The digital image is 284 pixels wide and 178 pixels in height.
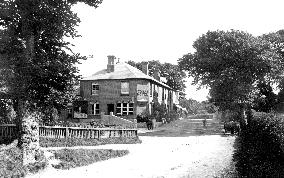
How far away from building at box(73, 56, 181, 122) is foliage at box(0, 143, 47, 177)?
120 ft

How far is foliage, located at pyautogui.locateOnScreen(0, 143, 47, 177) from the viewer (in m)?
12.4

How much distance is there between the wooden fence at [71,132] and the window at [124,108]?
25.2m

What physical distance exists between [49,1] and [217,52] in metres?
31.4

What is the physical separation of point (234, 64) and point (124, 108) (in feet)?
60.6

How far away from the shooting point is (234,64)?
141ft

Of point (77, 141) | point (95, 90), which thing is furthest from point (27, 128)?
point (95, 90)

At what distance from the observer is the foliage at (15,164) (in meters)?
12.4

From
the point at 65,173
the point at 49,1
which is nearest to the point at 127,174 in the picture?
the point at 65,173

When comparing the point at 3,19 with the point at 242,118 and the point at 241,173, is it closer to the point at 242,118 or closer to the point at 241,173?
the point at 241,173

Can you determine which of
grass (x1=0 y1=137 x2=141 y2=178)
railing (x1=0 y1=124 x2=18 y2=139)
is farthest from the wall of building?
railing (x1=0 y1=124 x2=18 y2=139)

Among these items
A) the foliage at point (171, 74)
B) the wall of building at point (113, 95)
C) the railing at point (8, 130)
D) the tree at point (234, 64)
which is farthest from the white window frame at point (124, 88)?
the foliage at point (171, 74)

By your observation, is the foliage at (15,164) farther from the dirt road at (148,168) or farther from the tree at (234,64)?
the tree at (234,64)

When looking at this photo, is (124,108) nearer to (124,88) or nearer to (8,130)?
(124,88)

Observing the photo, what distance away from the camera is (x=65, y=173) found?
1335cm
